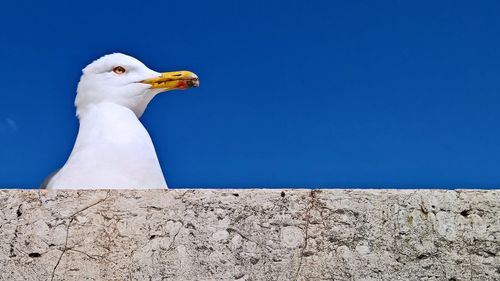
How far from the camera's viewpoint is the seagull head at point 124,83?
5754mm

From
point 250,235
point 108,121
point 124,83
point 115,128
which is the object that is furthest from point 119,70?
point 250,235

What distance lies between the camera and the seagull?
15.9 ft

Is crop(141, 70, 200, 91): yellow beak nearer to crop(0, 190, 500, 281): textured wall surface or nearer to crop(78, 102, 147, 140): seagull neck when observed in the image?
crop(78, 102, 147, 140): seagull neck

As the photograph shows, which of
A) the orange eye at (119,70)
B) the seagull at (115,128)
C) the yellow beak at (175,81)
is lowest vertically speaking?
the seagull at (115,128)

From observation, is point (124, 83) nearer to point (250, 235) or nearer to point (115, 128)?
point (115, 128)

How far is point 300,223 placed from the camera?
136 inches

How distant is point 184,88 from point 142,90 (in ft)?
1.14

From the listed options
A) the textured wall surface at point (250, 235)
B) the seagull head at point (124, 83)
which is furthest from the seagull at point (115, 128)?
the textured wall surface at point (250, 235)

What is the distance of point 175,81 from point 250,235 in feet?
8.83

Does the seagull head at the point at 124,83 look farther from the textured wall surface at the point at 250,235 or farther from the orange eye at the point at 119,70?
the textured wall surface at the point at 250,235

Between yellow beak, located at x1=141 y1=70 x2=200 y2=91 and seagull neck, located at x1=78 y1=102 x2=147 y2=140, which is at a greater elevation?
yellow beak, located at x1=141 y1=70 x2=200 y2=91

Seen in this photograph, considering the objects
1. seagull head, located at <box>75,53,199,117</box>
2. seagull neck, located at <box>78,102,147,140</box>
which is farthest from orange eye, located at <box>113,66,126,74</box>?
seagull neck, located at <box>78,102,147,140</box>

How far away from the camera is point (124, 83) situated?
5.82 metres

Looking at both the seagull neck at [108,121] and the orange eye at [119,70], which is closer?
the seagull neck at [108,121]
